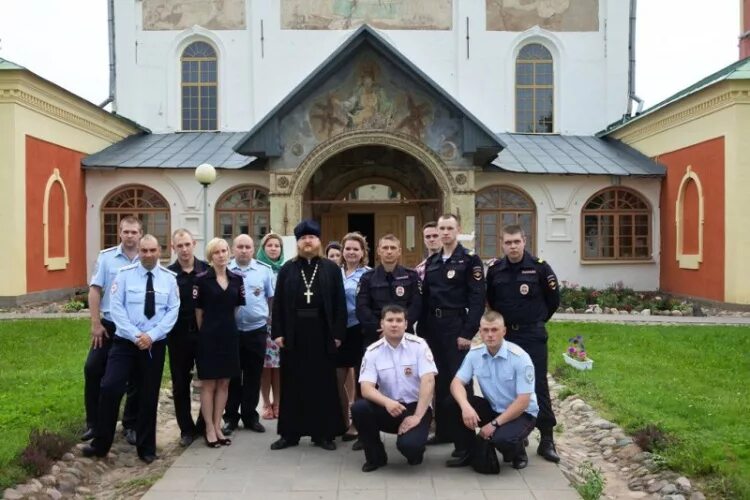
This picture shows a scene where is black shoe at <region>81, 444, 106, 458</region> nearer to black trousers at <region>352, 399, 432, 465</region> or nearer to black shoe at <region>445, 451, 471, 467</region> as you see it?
black trousers at <region>352, 399, 432, 465</region>

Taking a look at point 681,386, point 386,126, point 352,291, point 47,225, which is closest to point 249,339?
point 352,291

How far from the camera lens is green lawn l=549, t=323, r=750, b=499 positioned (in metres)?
5.90

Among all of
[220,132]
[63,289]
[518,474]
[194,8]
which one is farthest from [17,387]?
[194,8]

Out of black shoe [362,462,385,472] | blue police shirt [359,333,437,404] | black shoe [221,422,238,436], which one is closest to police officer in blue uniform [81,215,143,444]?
black shoe [221,422,238,436]

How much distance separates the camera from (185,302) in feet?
21.4

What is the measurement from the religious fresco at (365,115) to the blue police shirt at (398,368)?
1175 centimetres

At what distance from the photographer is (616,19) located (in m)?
Result: 22.6

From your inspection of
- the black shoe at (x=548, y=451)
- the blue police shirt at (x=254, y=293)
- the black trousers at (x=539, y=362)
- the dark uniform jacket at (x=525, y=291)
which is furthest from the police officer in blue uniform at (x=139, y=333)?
the black shoe at (x=548, y=451)

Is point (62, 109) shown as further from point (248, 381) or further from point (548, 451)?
point (548, 451)

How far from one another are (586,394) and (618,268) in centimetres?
1228

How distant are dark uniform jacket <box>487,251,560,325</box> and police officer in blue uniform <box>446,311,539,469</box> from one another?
450mm

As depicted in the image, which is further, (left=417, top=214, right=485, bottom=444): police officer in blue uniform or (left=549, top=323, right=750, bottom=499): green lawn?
(left=417, top=214, right=485, bottom=444): police officer in blue uniform

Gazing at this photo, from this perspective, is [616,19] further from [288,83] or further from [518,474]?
[518,474]

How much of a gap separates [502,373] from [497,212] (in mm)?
14357
